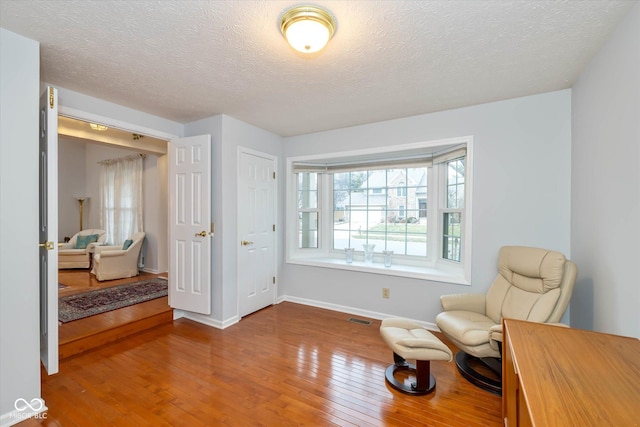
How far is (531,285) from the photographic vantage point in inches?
87.8

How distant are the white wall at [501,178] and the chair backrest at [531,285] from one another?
294 mm

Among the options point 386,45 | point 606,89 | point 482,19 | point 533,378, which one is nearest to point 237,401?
point 533,378

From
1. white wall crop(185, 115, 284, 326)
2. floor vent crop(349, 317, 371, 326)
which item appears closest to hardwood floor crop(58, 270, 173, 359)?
white wall crop(185, 115, 284, 326)

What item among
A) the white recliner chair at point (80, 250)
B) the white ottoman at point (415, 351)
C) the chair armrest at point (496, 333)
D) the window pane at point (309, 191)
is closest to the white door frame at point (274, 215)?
the window pane at point (309, 191)

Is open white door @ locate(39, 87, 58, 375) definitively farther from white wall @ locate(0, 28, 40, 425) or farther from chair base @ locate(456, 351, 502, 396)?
chair base @ locate(456, 351, 502, 396)

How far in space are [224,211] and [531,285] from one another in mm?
2969

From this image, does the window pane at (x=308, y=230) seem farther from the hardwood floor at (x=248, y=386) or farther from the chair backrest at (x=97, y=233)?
the chair backrest at (x=97, y=233)

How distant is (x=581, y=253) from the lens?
2225 mm

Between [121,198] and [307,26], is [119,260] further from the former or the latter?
[307,26]

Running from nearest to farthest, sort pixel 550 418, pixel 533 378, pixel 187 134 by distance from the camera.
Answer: pixel 550 418 → pixel 533 378 → pixel 187 134

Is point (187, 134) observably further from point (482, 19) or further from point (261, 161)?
point (482, 19)

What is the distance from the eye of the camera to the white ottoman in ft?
6.20

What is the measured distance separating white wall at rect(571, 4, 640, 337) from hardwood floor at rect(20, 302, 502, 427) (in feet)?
3.26

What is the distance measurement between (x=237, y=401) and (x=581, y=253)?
2841mm
